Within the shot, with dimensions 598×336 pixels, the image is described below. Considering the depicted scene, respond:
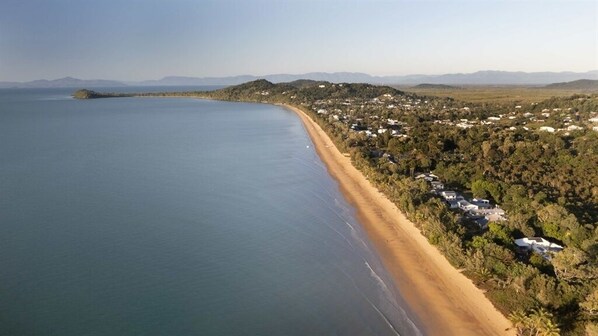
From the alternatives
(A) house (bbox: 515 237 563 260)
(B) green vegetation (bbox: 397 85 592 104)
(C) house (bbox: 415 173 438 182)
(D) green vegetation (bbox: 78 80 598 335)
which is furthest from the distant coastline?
(B) green vegetation (bbox: 397 85 592 104)

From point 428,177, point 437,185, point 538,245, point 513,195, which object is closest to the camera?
point 538,245

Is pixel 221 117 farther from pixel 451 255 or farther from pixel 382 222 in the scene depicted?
Answer: pixel 451 255

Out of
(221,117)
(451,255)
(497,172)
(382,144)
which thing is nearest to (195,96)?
(221,117)

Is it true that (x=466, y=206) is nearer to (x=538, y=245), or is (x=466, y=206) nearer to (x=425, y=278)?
(x=538, y=245)

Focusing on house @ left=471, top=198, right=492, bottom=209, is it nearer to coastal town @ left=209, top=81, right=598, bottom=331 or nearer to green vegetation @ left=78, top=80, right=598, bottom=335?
coastal town @ left=209, top=81, right=598, bottom=331

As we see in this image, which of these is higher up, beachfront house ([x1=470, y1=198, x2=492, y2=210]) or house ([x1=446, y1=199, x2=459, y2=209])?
house ([x1=446, y1=199, x2=459, y2=209])

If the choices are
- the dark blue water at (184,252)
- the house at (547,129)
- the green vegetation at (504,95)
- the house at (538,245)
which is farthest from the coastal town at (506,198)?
the green vegetation at (504,95)

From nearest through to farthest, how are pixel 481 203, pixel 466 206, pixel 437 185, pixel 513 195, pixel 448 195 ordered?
1. pixel 466 206
2. pixel 513 195
3. pixel 481 203
4. pixel 448 195
5. pixel 437 185

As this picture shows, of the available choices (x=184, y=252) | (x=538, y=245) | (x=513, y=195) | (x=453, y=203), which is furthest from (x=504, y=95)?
(x=184, y=252)
